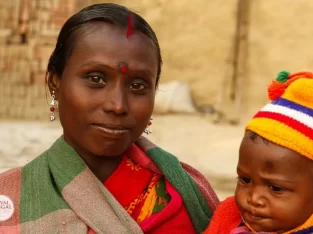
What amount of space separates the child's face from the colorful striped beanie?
1.1 inches

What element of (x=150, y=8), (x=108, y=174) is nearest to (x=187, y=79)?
(x=150, y=8)

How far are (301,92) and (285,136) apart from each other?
0.13 metres

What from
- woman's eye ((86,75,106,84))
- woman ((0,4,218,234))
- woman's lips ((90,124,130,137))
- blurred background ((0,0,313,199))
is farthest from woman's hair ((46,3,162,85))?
blurred background ((0,0,313,199))

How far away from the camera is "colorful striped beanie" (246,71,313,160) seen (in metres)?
1.66

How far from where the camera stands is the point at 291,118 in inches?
66.1

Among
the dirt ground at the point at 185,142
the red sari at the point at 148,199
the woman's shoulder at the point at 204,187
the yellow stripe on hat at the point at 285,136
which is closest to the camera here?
the yellow stripe on hat at the point at 285,136

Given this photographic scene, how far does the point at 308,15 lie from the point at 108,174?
537 cm

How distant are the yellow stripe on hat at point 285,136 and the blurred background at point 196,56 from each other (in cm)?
435

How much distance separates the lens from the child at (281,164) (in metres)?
1.66

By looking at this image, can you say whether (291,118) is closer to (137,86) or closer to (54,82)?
(137,86)

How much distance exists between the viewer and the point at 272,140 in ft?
5.50

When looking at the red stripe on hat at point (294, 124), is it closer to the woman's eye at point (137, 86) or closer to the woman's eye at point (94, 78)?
the woman's eye at point (137, 86)

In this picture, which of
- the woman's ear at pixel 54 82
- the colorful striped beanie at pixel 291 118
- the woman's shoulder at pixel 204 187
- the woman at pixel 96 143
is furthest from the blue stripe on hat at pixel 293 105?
the woman's ear at pixel 54 82

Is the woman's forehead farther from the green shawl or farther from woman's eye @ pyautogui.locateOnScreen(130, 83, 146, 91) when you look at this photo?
the green shawl
